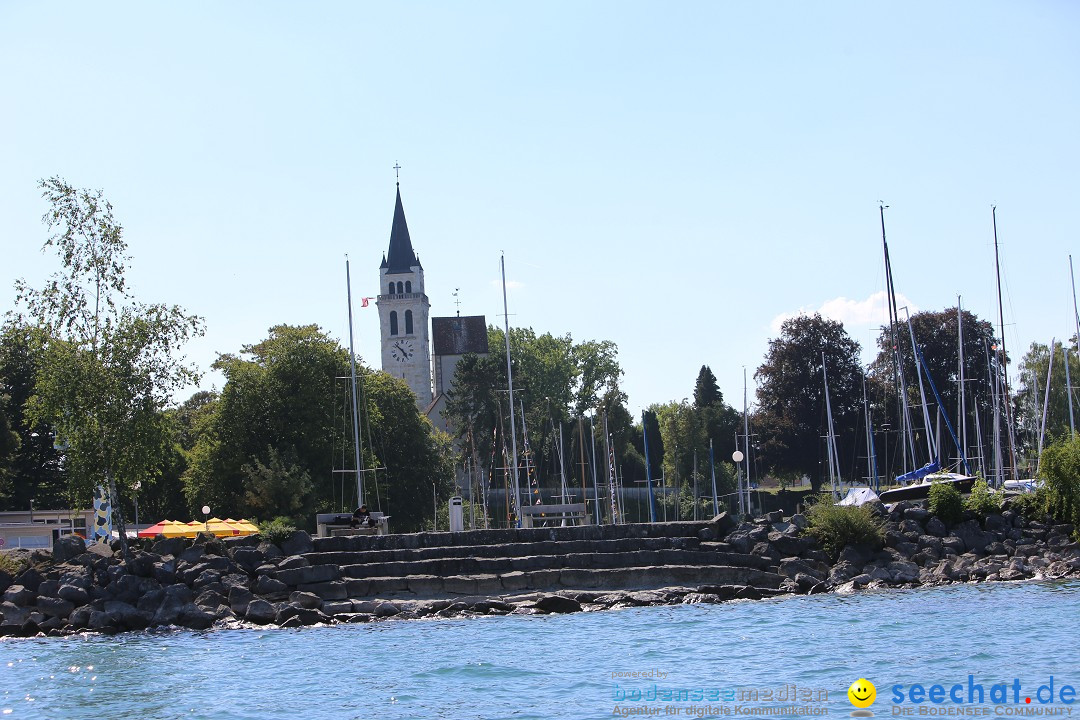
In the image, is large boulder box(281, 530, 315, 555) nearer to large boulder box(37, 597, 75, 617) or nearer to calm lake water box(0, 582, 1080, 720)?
calm lake water box(0, 582, 1080, 720)

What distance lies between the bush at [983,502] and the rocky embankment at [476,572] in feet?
3.85

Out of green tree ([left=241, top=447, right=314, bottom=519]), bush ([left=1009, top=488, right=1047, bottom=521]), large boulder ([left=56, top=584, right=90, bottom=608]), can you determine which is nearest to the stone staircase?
large boulder ([left=56, top=584, right=90, bottom=608])

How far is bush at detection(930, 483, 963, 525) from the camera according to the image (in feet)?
115

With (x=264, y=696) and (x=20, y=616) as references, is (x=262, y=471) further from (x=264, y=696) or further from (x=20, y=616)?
(x=264, y=696)

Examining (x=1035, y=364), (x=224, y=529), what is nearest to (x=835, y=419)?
(x=1035, y=364)

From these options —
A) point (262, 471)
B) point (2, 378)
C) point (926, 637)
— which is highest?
point (2, 378)

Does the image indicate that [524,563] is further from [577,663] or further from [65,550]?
[65,550]

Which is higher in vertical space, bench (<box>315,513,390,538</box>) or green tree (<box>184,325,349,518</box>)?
green tree (<box>184,325,349,518</box>)

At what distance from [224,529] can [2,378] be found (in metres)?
20.9

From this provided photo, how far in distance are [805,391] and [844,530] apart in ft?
131

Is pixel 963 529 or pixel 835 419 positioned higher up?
pixel 835 419

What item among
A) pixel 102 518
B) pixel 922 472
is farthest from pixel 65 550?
pixel 922 472

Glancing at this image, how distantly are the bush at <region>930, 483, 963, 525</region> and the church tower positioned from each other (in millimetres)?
76397

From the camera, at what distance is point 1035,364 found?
71188 millimetres
